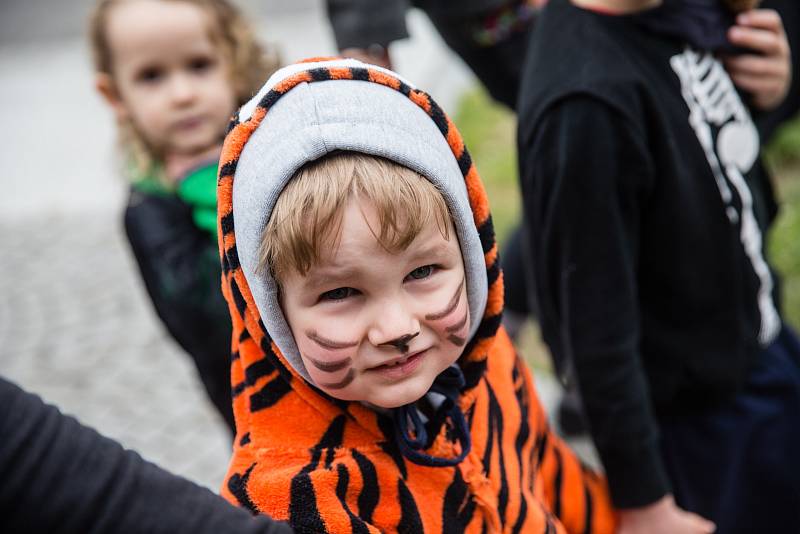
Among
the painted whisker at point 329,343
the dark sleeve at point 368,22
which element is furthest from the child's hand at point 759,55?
the painted whisker at point 329,343

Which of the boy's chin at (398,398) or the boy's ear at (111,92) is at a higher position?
the boy's ear at (111,92)

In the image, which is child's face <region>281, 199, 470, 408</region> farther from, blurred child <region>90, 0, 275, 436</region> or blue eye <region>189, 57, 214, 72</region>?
blue eye <region>189, 57, 214, 72</region>

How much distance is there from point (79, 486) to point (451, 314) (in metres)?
0.55

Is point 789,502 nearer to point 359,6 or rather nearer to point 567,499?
point 567,499

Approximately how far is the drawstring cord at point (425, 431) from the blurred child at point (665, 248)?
14.5 inches

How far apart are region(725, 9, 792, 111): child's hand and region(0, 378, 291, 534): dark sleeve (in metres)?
1.40

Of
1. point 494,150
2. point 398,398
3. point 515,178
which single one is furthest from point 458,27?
point 494,150

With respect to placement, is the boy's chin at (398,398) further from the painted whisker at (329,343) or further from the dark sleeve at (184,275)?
the dark sleeve at (184,275)

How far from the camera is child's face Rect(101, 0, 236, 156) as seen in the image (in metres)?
2.03

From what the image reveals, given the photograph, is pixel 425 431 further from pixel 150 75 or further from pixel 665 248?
pixel 150 75

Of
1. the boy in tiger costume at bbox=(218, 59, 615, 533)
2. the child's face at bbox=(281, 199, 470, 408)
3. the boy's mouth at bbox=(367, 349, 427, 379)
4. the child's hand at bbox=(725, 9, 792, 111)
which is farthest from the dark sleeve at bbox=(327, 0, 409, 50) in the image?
the boy's mouth at bbox=(367, 349, 427, 379)

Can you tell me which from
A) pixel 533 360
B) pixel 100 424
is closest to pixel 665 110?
pixel 533 360

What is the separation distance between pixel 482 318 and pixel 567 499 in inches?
19.0

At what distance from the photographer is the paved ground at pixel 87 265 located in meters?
3.62
